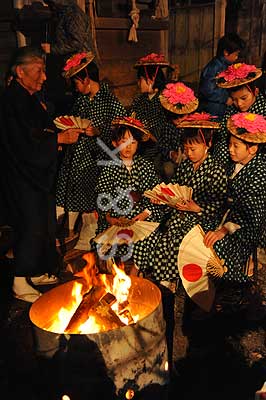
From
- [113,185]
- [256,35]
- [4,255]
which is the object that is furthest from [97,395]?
[256,35]

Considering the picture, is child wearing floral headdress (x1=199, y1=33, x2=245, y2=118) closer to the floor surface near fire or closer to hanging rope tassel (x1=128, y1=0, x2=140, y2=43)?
hanging rope tassel (x1=128, y1=0, x2=140, y2=43)

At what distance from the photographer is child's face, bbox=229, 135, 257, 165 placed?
450cm

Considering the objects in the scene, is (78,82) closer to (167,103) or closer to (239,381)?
(167,103)

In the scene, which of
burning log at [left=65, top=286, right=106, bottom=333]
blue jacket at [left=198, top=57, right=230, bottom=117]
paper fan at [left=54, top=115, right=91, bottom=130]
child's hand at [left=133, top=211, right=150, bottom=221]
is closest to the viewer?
burning log at [left=65, top=286, right=106, bottom=333]

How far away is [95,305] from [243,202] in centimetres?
208

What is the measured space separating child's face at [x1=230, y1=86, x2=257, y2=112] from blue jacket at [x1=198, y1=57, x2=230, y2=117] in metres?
2.34

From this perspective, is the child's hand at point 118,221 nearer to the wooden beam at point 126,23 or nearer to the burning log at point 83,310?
the burning log at point 83,310

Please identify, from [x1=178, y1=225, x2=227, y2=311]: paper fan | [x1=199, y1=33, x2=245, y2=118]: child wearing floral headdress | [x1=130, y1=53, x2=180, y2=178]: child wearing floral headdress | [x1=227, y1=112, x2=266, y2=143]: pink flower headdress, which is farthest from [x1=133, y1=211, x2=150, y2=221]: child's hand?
[x1=199, y1=33, x2=245, y2=118]: child wearing floral headdress

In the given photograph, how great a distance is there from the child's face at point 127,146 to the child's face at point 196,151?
689 millimetres

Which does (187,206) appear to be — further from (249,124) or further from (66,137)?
(66,137)

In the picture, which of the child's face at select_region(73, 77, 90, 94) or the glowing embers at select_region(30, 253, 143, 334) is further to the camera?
the child's face at select_region(73, 77, 90, 94)

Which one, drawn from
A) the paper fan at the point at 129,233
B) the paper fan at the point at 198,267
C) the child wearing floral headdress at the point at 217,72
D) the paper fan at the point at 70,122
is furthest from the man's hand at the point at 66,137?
the child wearing floral headdress at the point at 217,72

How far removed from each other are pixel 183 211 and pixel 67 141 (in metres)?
1.56

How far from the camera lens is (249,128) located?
4.37 meters
